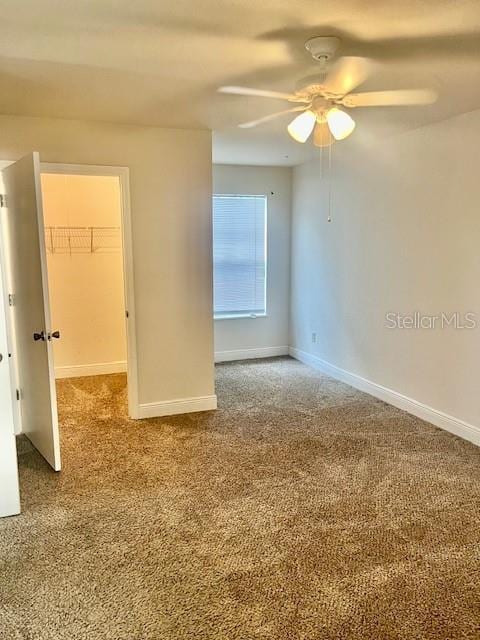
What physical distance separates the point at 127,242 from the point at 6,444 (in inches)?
73.0

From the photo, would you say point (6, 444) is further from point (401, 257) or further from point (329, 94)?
point (401, 257)

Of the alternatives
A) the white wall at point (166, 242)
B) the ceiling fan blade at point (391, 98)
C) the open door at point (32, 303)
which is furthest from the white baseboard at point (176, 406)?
the ceiling fan blade at point (391, 98)

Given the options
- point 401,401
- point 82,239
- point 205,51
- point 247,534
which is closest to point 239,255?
point 82,239

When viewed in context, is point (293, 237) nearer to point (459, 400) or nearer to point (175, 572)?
point (459, 400)

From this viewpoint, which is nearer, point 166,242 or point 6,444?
point 6,444

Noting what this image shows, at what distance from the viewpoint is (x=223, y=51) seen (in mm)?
2316

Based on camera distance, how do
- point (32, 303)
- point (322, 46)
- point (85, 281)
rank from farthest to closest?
point (85, 281)
point (32, 303)
point (322, 46)

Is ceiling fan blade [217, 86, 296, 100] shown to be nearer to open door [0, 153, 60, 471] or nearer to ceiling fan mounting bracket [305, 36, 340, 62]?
ceiling fan mounting bracket [305, 36, 340, 62]

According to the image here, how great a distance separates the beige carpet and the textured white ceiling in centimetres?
241

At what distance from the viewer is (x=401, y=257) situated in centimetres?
427

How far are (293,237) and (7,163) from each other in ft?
11.9

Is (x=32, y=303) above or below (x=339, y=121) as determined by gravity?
below

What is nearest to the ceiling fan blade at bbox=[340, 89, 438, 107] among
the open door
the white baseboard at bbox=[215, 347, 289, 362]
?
the open door

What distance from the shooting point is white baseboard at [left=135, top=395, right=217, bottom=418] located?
4.16 meters
